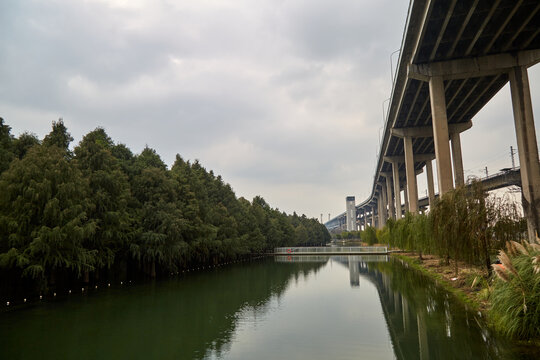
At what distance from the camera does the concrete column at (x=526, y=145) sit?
89.8ft

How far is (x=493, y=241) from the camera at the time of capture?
15.4 m

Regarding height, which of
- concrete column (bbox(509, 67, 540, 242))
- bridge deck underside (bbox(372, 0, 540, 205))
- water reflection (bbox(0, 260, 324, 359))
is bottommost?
water reflection (bbox(0, 260, 324, 359))

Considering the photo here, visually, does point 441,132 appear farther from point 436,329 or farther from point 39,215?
point 39,215

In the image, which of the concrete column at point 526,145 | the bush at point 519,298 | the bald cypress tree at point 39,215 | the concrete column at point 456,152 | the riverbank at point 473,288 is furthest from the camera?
the concrete column at point 456,152

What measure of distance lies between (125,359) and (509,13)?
28.5 meters

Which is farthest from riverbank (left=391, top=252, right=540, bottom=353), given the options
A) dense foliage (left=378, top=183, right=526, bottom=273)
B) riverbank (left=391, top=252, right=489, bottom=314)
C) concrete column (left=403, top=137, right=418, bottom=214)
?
concrete column (left=403, top=137, right=418, bottom=214)

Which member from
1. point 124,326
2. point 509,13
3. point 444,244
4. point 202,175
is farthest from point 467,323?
point 202,175

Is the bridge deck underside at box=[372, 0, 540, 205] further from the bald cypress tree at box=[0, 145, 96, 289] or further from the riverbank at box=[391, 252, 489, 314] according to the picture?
the bald cypress tree at box=[0, 145, 96, 289]

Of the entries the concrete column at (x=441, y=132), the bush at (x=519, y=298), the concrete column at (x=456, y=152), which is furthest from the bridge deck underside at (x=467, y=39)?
the bush at (x=519, y=298)

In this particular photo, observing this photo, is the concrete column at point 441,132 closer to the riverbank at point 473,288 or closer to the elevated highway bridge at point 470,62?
the elevated highway bridge at point 470,62

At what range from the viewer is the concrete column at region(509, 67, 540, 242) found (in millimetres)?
27359

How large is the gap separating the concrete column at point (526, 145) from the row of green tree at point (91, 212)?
26467 millimetres

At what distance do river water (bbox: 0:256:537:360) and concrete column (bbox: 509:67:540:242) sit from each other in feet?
42.1

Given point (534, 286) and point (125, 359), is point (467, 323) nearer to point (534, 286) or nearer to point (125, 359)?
point (534, 286)
